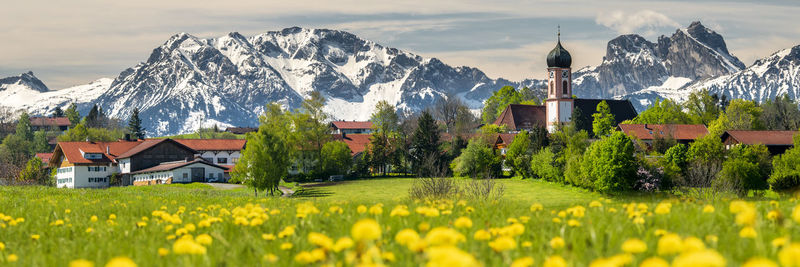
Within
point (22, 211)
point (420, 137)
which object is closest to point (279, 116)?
point (420, 137)

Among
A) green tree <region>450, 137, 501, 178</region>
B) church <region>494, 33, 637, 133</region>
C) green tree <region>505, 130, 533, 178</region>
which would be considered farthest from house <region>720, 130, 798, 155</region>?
church <region>494, 33, 637, 133</region>

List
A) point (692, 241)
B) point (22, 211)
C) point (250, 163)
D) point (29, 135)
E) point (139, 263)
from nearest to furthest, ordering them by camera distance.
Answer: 1. point (692, 241)
2. point (139, 263)
3. point (22, 211)
4. point (250, 163)
5. point (29, 135)

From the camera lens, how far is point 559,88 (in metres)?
152

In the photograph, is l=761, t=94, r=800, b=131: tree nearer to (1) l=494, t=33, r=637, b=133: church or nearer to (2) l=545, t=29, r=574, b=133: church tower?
(1) l=494, t=33, r=637, b=133: church

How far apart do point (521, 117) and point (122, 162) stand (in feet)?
256

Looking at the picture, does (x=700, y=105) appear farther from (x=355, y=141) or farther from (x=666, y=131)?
(x=355, y=141)

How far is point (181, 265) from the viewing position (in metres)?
6.27

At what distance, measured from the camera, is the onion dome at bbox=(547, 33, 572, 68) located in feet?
504

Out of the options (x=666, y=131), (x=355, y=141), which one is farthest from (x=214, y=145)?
(x=666, y=131)

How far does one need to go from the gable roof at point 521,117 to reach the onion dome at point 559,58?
942 centimetres

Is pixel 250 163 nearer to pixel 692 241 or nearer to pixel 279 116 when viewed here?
pixel 279 116

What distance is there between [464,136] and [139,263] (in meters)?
106

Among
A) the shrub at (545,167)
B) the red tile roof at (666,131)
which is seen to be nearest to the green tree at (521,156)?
the shrub at (545,167)

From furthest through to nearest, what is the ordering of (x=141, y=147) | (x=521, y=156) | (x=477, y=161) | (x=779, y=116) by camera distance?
(x=779, y=116)
(x=141, y=147)
(x=477, y=161)
(x=521, y=156)
